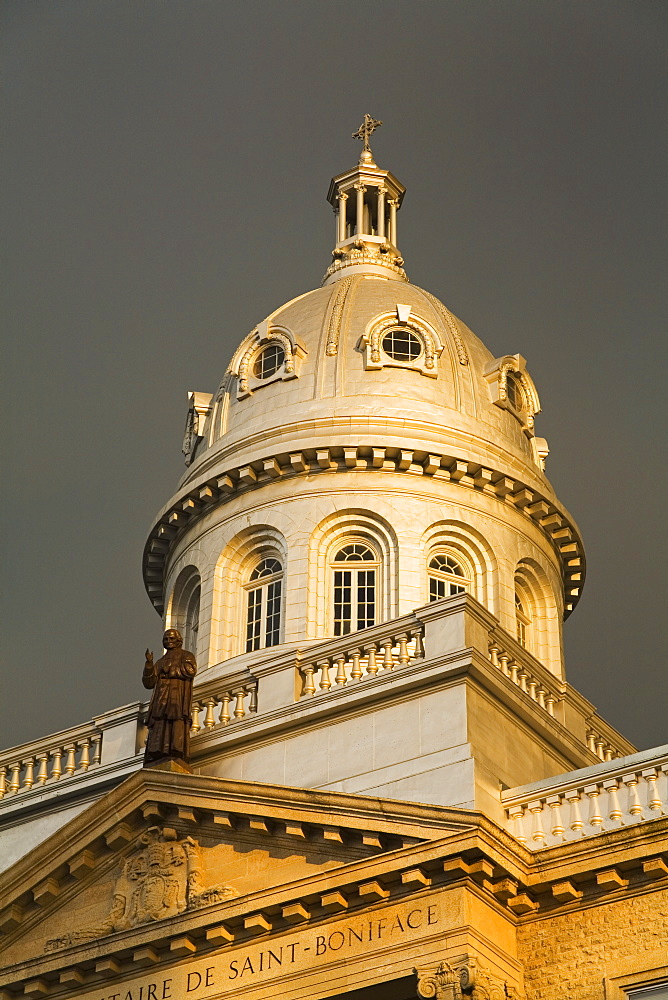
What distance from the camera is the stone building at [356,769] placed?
86.6 feet

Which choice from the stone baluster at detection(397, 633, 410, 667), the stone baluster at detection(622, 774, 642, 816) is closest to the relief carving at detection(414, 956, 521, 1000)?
the stone baluster at detection(622, 774, 642, 816)

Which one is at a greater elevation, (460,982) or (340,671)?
(340,671)

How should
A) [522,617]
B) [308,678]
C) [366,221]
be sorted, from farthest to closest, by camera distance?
[366,221], [522,617], [308,678]

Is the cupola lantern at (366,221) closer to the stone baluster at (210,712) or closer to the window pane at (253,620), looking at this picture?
the window pane at (253,620)

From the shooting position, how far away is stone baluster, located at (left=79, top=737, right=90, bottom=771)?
109 ft

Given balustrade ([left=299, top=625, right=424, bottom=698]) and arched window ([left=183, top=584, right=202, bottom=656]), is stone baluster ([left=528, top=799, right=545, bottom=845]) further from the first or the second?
arched window ([left=183, top=584, right=202, bottom=656])

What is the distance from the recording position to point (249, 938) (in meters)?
27.8

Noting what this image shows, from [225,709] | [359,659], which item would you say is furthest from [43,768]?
[359,659]

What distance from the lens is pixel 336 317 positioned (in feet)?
146

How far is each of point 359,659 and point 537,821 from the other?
5.18 meters

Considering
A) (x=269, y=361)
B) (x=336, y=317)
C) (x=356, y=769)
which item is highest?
(x=336, y=317)

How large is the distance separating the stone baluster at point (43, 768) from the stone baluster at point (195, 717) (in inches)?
122

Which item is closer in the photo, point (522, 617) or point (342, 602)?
point (342, 602)

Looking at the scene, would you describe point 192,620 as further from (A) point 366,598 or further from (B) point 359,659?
(B) point 359,659
